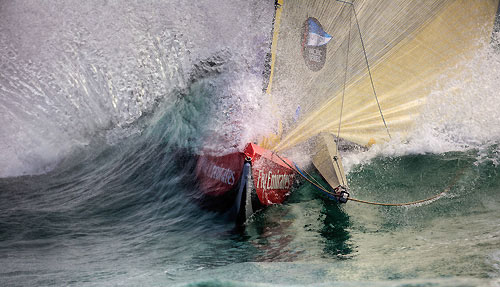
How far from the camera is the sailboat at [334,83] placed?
6.20 meters

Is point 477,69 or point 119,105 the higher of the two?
point 477,69

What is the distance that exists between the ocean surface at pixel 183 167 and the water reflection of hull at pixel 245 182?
A: 0.57 ft

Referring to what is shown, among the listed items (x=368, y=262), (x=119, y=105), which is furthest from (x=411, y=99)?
(x=119, y=105)

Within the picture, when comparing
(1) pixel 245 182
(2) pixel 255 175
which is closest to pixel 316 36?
(2) pixel 255 175

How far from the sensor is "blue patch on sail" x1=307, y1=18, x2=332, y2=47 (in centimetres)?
684

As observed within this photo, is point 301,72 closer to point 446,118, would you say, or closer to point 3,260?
point 446,118

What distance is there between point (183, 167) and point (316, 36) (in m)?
2.71

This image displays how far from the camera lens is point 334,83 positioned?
22.9 feet

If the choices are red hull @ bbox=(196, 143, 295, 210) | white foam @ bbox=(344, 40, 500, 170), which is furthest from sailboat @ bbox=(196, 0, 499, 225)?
white foam @ bbox=(344, 40, 500, 170)

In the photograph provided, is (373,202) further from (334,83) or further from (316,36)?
(316,36)

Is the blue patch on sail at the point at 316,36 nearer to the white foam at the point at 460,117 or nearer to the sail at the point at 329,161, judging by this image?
the sail at the point at 329,161

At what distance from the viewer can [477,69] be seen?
28.1 feet

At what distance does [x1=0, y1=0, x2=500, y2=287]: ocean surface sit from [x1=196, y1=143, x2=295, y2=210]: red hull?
7.5 inches

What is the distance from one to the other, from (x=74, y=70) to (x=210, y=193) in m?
4.17
